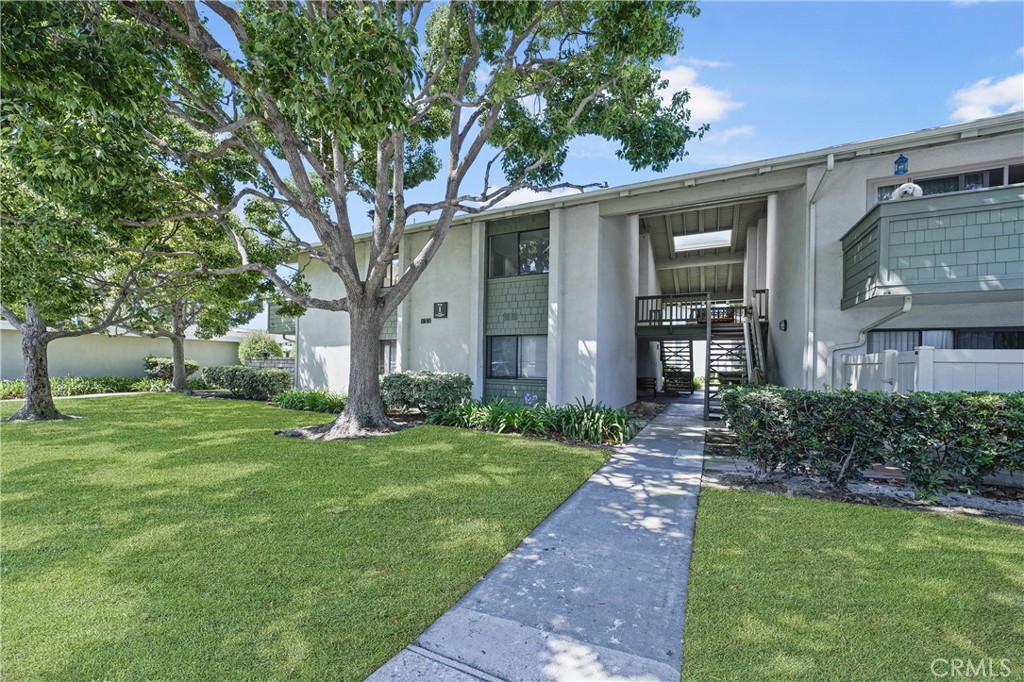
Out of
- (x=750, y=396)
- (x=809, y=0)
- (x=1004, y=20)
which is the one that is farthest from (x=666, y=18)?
(x=750, y=396)

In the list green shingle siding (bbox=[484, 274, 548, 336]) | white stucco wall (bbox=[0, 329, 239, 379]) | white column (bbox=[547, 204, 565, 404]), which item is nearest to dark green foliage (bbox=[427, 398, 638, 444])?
white column (bbox=[547, 204, 565, 404])

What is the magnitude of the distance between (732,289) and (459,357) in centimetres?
1711

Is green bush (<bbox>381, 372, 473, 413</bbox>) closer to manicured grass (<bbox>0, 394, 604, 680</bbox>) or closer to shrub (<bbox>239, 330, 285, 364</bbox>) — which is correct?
manicured grass (<bbox>0, 394, 604, 680</bbox>)

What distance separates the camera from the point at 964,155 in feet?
23.4

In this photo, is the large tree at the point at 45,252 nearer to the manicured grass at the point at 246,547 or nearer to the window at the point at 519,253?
the manicured grass at the point at 246,547

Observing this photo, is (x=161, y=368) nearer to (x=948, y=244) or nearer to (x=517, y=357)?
(x=517, y=357)

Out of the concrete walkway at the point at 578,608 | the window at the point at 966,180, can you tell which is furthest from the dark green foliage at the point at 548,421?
the window at the point at 966,180

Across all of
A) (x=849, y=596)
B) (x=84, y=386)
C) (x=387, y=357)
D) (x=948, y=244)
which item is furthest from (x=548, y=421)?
(x=84, y=386)

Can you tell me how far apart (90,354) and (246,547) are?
23125 mm

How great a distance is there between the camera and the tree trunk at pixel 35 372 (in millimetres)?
10141

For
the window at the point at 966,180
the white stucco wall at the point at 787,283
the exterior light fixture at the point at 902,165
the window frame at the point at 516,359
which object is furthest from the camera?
the window frame at the point at 516,359

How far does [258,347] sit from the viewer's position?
82.0 ft

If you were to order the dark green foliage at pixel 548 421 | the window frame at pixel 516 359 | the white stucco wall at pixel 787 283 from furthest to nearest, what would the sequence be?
the window frame at pixel 516 359
the white stucco wall at pixel 787 283
the dark green foliage at pixel 548 421

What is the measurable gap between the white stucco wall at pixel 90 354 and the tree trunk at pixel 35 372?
9.43 metres
